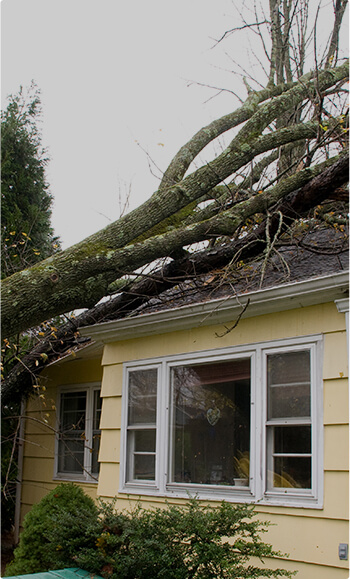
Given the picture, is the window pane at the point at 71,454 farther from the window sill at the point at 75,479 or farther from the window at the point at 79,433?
the window sill at the point at 75,479

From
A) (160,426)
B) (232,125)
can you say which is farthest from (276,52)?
(160,426)

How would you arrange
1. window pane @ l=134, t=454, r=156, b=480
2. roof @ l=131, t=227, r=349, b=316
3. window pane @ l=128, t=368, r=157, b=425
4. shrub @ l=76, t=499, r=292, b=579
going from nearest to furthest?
shrub @ l=76, t=499, r=292, b=579 → roof @ l=131, t=227, r=349, b=316 → window pane @ l=134, t=454, r=156, b=480 → window pane @ l=128, t=368, r=157, b=425

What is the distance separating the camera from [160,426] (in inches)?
269

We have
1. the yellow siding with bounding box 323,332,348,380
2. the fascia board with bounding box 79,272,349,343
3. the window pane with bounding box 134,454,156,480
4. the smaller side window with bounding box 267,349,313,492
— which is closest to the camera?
the yellow siding with bounding box 323,332,348,380

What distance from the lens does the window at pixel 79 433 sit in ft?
32.8

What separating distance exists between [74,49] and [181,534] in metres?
8.55

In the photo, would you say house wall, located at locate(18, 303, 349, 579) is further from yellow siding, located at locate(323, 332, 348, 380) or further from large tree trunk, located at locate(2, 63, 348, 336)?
large tree trunk, located at locate(2, 63, 348, 336)

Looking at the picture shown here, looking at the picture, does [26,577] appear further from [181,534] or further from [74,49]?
[74,49]

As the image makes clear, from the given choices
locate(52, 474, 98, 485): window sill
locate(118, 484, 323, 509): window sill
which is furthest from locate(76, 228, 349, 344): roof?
locate(52, 474, 98, 485): window sill

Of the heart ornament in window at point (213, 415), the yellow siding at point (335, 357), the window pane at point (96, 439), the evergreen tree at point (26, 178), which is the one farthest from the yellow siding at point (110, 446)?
the evergreen tree at point (26, 178)

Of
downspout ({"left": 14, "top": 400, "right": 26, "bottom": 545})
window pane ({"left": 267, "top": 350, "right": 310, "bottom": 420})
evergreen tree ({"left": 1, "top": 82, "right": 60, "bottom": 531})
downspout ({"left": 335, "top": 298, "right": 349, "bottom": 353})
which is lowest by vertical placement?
downspout ({"left": 14, "top": 400, "right": 26, "bottom": 545})

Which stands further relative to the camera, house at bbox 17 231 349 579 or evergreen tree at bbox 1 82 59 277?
evergreen tree at bbox 1 82 59 277

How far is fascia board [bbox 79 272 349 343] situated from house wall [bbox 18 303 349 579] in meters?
0.10

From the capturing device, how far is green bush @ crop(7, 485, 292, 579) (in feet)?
16.0
